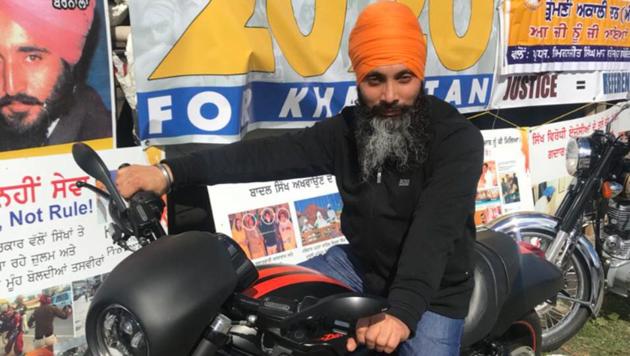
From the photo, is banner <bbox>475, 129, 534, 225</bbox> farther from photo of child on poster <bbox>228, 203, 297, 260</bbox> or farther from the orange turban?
the orange turban

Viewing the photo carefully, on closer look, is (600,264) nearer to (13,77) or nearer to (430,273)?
(430,273)

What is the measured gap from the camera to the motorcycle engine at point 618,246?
4.14m

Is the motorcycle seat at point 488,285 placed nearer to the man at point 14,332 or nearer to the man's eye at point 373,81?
the man's eye at point 373,81

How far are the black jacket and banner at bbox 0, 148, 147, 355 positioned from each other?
5.07ft

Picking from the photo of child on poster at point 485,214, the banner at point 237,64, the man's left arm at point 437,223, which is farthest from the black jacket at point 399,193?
the photo of child on poster at point 485,214

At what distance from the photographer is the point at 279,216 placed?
160 inches

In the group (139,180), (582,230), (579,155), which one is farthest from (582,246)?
(139,180)

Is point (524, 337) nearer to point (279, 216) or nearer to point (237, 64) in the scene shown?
point (279, 216)

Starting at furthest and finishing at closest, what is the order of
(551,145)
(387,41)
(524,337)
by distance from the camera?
(551,145) → (524,337) → (387,41)

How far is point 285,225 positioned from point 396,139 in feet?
7.16

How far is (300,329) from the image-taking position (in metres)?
1.44

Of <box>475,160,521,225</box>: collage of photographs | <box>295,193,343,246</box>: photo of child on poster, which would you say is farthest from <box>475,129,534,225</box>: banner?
<box>295,193,343,246</box>: photo of child on poster

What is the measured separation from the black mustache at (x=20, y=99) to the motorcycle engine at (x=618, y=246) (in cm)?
372

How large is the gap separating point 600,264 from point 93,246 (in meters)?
3.27
